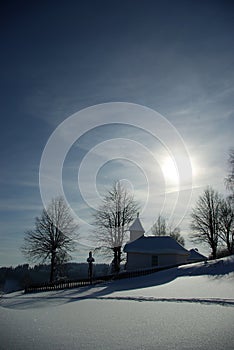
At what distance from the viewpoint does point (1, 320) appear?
38.6ft

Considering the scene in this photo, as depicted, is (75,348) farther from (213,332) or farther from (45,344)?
(213,332)

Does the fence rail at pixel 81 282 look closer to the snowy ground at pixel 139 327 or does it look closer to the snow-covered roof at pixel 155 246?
the snow-covered roof at pixel 155 246

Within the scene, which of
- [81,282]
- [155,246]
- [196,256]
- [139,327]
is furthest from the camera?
[196,256]

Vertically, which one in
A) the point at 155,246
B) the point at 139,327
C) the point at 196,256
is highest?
the point at 196,256

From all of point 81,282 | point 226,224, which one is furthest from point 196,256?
point 81,282

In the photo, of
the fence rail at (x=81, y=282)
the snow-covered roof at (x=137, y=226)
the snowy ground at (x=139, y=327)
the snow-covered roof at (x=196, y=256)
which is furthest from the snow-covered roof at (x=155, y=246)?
the snowy ground at (x=139, y=327)

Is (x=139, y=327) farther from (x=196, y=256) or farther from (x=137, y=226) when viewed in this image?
(x=196, y=256)

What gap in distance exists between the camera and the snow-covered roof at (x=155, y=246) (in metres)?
36.5

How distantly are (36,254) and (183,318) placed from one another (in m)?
30.1

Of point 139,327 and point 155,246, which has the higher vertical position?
point 155,246

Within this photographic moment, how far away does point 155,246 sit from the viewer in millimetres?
37250

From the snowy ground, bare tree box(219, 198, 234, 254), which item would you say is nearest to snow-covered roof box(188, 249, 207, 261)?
bare tree box(219, 198, 234, 254)

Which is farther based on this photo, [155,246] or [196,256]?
[196,256]

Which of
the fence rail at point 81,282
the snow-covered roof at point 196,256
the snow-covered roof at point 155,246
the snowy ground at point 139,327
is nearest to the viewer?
the snowy ground at point 139,327
